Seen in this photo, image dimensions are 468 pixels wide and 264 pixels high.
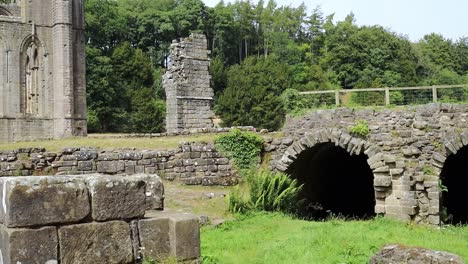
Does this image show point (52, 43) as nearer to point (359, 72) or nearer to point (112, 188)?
point (112, 188)

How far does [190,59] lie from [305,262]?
16.4 meters

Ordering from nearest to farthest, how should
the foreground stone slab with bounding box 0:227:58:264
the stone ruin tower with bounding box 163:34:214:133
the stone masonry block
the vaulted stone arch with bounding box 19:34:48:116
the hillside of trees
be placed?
1. the foreground stone slab with bounding box 0:227:58:264
2. the stone masonry block
3. the stone ruin tower with bounding box 163:34:214:133
4. the vaulted stone arch with bounding box 19:34:48:116
5. the hillside of trees

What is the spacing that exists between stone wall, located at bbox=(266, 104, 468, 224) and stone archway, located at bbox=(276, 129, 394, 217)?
0.09 feet

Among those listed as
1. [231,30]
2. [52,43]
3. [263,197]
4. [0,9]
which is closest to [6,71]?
[52,43]

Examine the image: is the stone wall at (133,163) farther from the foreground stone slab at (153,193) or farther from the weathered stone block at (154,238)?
the weathered stone block at (154,238)

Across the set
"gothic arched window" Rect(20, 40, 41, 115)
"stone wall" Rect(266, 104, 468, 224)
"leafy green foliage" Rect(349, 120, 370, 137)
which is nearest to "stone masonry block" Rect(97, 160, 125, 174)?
"stone wall" Rect(266, 104, 468, 224)

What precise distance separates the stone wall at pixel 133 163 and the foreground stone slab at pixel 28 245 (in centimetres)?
917

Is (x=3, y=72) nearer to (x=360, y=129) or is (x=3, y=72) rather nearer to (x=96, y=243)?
(x=360, y=129)

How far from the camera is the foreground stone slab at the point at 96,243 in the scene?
15.2 feet

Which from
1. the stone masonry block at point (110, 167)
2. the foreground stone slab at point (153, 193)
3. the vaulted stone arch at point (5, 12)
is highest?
the vaulted stone arch at point (5, 12)

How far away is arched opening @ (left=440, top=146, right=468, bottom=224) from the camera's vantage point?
17688mm

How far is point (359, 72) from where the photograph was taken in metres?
52.8

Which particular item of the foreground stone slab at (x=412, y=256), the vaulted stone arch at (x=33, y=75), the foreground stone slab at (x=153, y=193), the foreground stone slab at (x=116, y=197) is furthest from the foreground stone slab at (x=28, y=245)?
the vaulted stone arch at (x=33, y=75)

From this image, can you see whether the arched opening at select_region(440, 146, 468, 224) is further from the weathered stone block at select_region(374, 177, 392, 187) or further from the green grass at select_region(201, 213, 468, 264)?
the green grass at select_region(201, 213, 468, 264)
